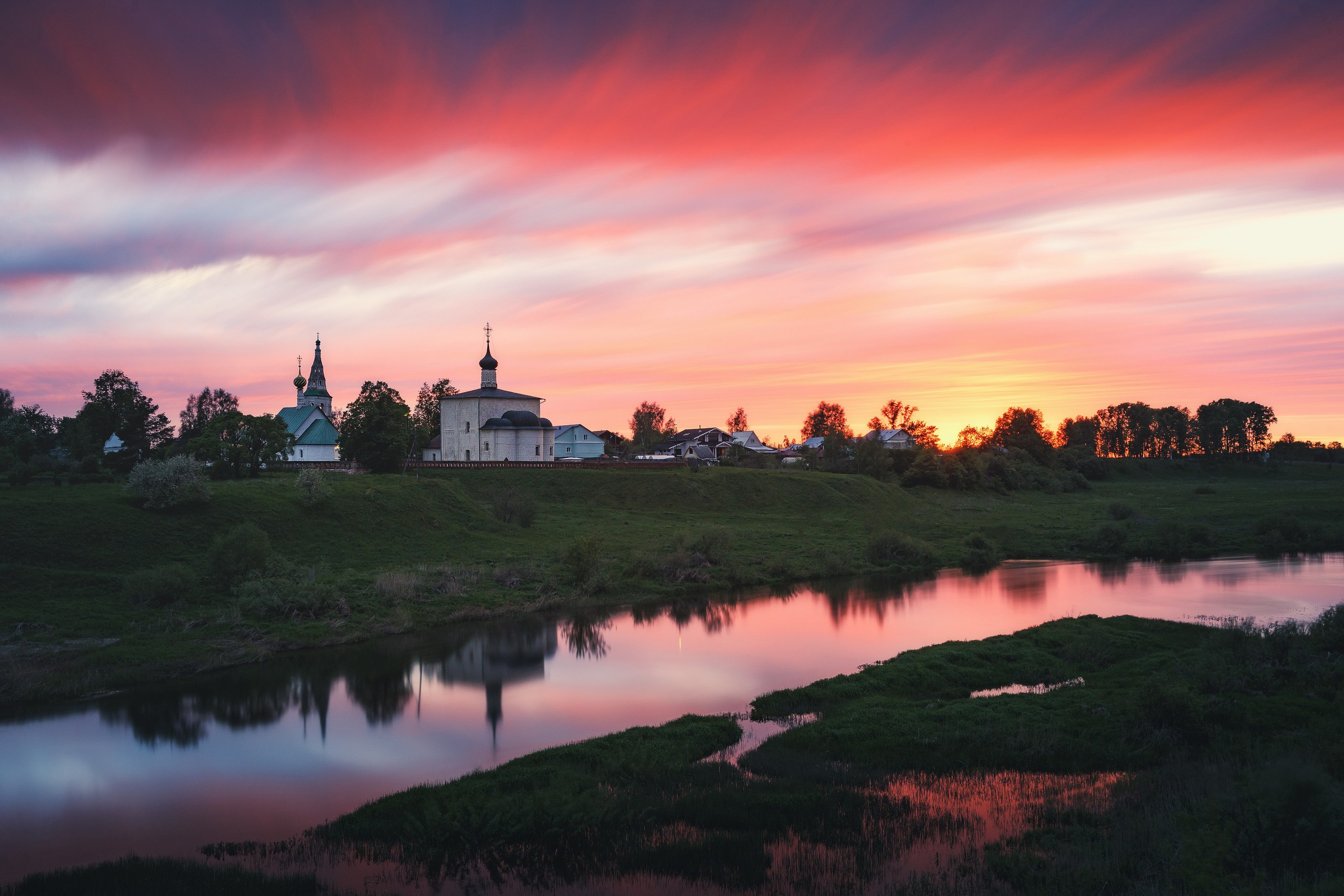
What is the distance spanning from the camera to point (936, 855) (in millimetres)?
12648

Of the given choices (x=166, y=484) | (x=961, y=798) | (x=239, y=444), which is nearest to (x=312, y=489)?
(x=166, y=484)

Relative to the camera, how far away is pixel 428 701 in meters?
22.4

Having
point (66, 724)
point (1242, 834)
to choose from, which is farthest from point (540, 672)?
point (1242, 834)

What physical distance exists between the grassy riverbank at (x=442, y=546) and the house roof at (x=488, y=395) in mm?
11881

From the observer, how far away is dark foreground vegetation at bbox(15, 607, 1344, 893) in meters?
11.5

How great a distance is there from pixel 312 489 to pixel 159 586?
1364 centimetres

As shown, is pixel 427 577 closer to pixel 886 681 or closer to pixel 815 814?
pixel 886 681

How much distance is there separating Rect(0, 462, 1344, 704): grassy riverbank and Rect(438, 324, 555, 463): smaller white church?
27.0 ft

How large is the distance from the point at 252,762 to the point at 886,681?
1640 centimetres

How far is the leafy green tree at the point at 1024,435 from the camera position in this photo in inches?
4163

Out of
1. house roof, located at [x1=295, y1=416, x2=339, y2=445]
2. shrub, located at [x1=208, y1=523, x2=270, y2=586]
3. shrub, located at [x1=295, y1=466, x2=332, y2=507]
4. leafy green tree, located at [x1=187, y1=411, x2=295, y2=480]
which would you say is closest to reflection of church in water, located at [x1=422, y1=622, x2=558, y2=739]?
shrub, located at [x1=208, y1=523, x2=270, y2=586]

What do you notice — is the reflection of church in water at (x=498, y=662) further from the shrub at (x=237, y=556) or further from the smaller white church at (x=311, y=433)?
the smaller white church at (x=311, y=433)

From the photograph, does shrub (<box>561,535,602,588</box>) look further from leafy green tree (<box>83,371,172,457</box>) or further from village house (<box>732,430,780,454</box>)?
village house (<box>732,430,780,454</box>)

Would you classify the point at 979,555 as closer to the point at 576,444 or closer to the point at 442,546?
the point at 442,546
